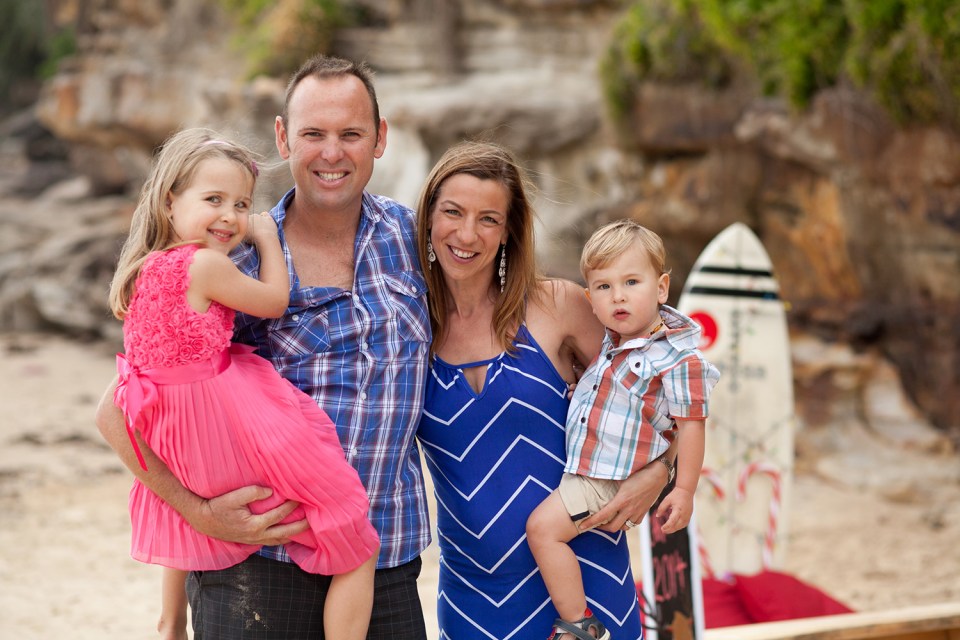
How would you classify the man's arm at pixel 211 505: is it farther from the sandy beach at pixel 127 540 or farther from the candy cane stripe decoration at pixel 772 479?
the candy cane stripe decoration at pixel 772 479

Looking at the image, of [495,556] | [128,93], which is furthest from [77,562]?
[128,93]

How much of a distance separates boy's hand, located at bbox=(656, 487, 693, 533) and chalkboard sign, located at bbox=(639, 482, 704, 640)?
1420 millimetres

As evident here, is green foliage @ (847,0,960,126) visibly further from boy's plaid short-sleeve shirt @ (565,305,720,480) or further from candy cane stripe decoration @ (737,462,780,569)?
boy's plaid short-sleeve shirt @ (565,305,720,480)

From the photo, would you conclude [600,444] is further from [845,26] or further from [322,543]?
[845,26]

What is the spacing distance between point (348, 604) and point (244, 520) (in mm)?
307

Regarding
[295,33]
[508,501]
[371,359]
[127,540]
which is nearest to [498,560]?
[508,501]

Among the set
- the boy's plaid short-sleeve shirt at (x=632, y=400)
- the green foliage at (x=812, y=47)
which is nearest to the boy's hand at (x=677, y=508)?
the boy's plaid short-sleeve shirt at (x=632, y=400)

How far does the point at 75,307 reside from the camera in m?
13.3

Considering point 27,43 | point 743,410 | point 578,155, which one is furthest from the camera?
point 27,43

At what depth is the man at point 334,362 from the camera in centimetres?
233

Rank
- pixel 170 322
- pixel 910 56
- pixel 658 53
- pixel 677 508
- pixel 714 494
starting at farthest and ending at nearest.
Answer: pixel 658 53
pixel 910 56
pixel 714 494
pixel 677 508
pixel 170 322

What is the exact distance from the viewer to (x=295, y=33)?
11.9 m

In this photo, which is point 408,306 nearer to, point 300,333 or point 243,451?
point 300,333

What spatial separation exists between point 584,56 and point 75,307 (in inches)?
286
